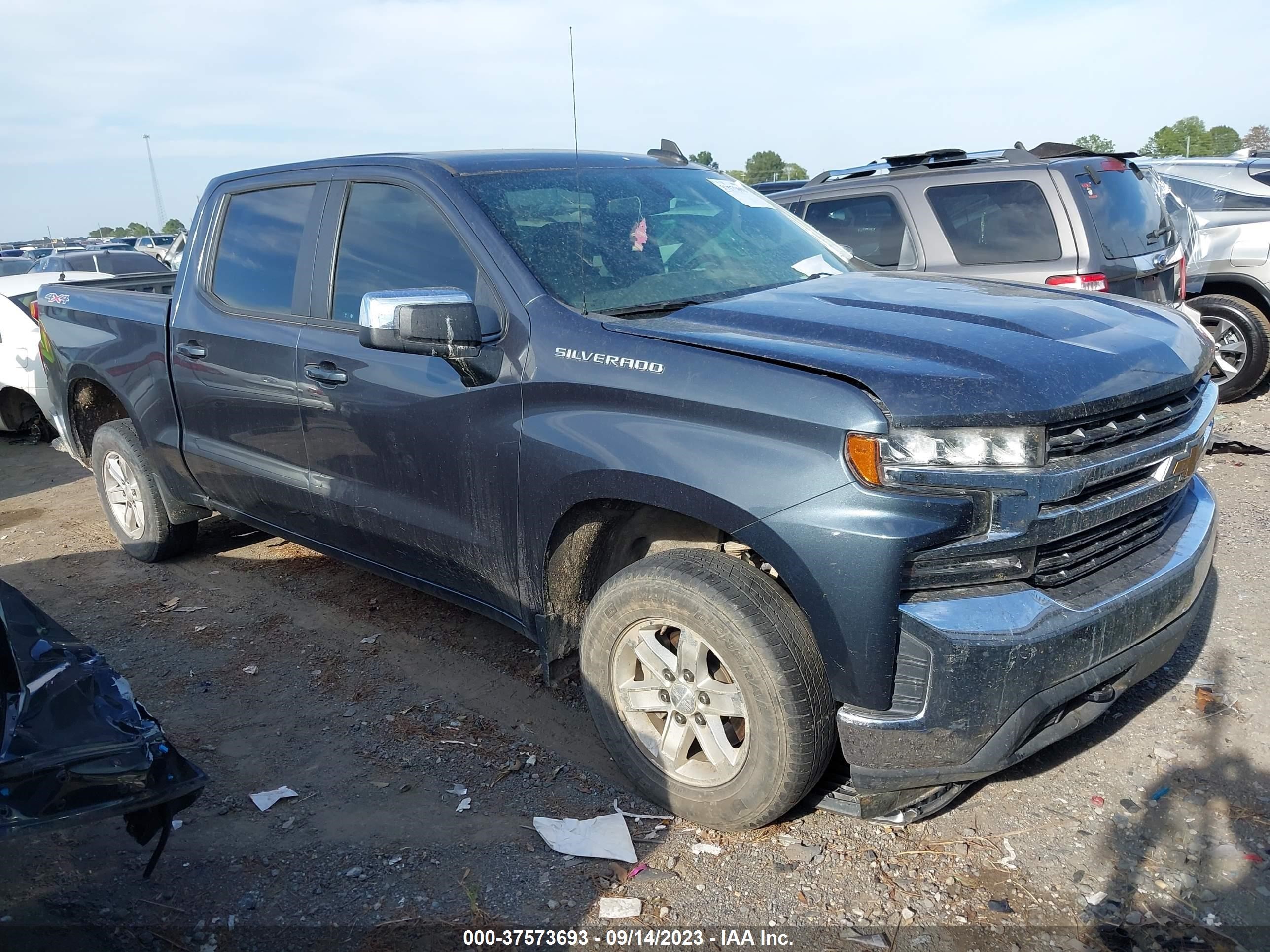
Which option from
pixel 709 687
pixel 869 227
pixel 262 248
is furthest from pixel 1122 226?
pixel 262 248

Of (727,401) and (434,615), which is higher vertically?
(727,401)

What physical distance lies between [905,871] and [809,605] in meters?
0.84

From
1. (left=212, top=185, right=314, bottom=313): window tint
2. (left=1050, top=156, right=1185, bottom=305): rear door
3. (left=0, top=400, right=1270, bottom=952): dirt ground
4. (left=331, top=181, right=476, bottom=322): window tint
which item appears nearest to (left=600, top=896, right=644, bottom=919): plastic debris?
(left=0, top=400, right=1270, bottom=952): dirt ground

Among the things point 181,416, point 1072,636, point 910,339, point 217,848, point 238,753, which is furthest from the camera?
point 181,416

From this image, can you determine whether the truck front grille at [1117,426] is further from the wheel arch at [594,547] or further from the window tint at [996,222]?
the window tint at [996,222]

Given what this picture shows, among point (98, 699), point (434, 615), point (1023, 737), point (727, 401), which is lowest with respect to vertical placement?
point (434, 615)

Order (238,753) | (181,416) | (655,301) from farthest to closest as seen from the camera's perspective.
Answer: (181,416)
(238,753)
(655,301)

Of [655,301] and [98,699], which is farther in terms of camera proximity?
[655,301]

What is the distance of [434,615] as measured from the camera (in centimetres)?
471

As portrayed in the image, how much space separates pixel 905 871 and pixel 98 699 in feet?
7.07

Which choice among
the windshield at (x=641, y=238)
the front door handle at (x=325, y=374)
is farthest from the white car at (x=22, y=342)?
the windshield at (x=641, y=238)

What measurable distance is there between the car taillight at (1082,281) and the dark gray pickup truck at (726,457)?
2535 millimetres

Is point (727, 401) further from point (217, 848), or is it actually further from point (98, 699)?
point (217, 848)

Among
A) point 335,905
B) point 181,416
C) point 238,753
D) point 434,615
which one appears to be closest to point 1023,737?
point 335,905
